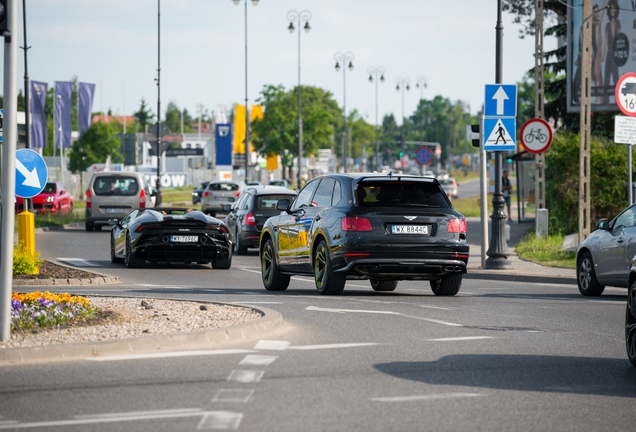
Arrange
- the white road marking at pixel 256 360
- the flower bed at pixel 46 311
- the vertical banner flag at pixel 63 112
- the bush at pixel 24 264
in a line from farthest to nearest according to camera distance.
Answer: the vertical banner flag at pixel 63 112 → the bush at pixel 24 264 → the flower bed at pixel 46 311 → the white road marking at pixel 256 360

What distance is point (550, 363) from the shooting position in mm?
9930

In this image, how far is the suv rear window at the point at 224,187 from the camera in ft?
173

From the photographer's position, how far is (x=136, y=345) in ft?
33.9

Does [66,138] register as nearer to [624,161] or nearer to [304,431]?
[624,161]

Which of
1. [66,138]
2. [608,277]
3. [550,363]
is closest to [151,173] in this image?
[66,138]

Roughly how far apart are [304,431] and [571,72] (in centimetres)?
3102

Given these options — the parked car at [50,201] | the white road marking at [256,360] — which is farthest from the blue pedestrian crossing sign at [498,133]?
the parked car at [50,201]

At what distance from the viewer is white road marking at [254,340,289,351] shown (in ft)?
34.8

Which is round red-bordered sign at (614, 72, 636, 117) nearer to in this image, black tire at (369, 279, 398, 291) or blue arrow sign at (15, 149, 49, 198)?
black tire at (369, 279, 398, 291)

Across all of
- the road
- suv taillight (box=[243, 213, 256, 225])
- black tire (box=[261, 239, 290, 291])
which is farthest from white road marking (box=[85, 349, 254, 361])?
suv taillight (box=[243, 213, 256, 225])

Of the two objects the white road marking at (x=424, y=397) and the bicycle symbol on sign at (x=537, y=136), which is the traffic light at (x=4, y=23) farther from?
the bicycle symbol on sign at (x=537, y=136)

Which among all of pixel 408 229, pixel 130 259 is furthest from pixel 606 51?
pixel 408 229

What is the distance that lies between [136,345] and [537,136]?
15751 millimetres

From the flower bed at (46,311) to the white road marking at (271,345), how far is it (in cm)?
183
